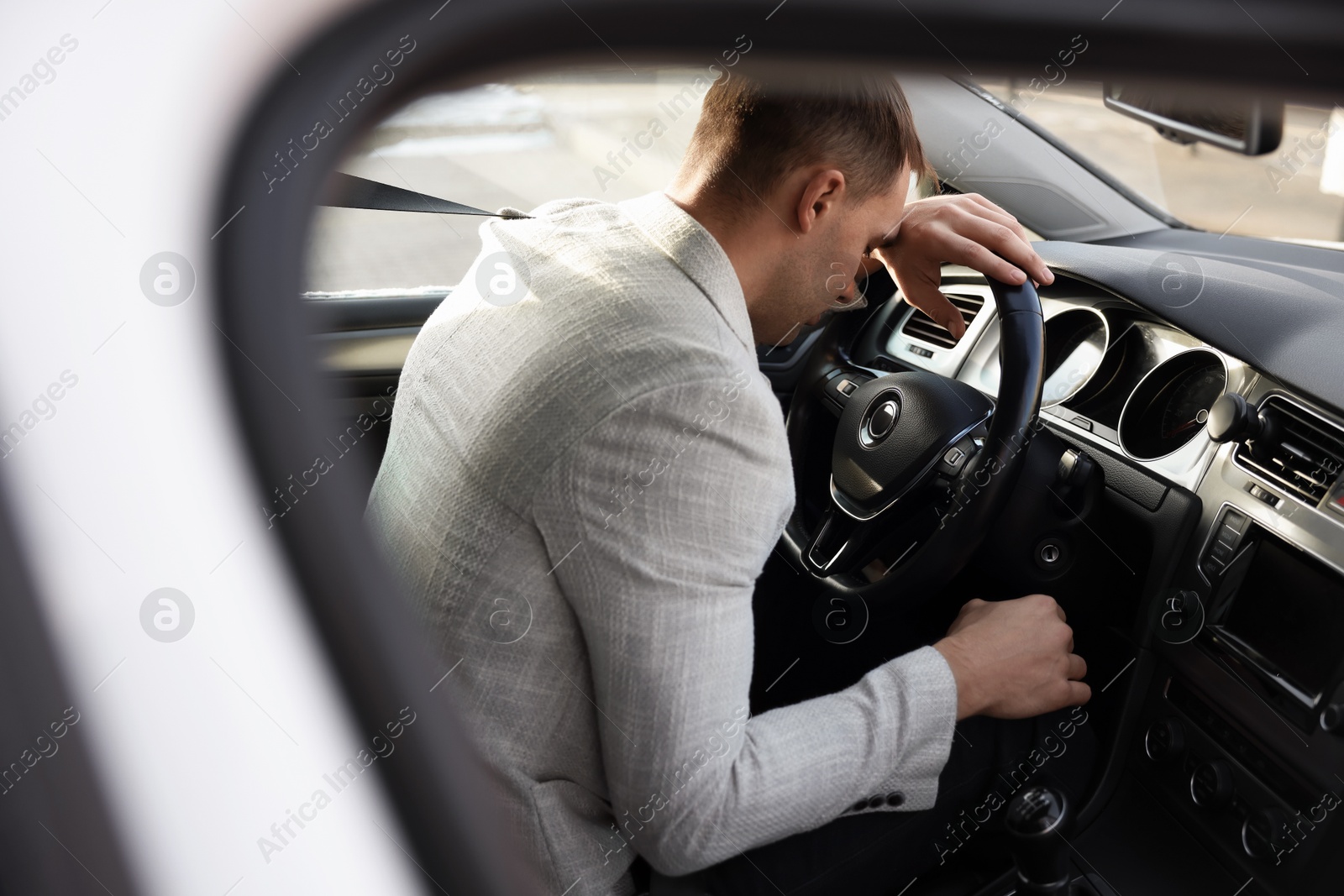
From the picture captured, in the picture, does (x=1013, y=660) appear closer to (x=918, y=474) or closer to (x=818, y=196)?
(x=918, y=474)

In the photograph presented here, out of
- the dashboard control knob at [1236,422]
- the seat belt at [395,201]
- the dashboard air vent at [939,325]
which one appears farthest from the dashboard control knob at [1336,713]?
the seat belt at [395,201]

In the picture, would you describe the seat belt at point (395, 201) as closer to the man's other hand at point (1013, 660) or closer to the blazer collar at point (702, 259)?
the blazer collar at point (702, 259)

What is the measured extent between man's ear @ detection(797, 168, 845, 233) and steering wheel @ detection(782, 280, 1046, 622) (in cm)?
28

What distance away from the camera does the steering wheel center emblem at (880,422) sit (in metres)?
1.42

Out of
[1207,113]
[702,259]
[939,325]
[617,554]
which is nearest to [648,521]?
[617,554]

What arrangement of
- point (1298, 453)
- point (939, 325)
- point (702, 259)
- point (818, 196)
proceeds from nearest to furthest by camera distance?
point (702, 259)
point (818, 196)
point (1298, 453)
point (939, 325)

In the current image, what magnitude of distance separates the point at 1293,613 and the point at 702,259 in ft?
2.70

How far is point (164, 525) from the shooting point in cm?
38

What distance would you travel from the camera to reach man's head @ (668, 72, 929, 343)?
1.05 meters

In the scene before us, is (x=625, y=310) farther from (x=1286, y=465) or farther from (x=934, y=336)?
(x=934, y=336)

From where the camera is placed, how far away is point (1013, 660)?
1148 millimetres

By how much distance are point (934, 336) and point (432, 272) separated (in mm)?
1720

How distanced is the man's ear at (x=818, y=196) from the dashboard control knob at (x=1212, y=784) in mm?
898

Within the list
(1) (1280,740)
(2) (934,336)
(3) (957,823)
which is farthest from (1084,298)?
(3) (957,823)
